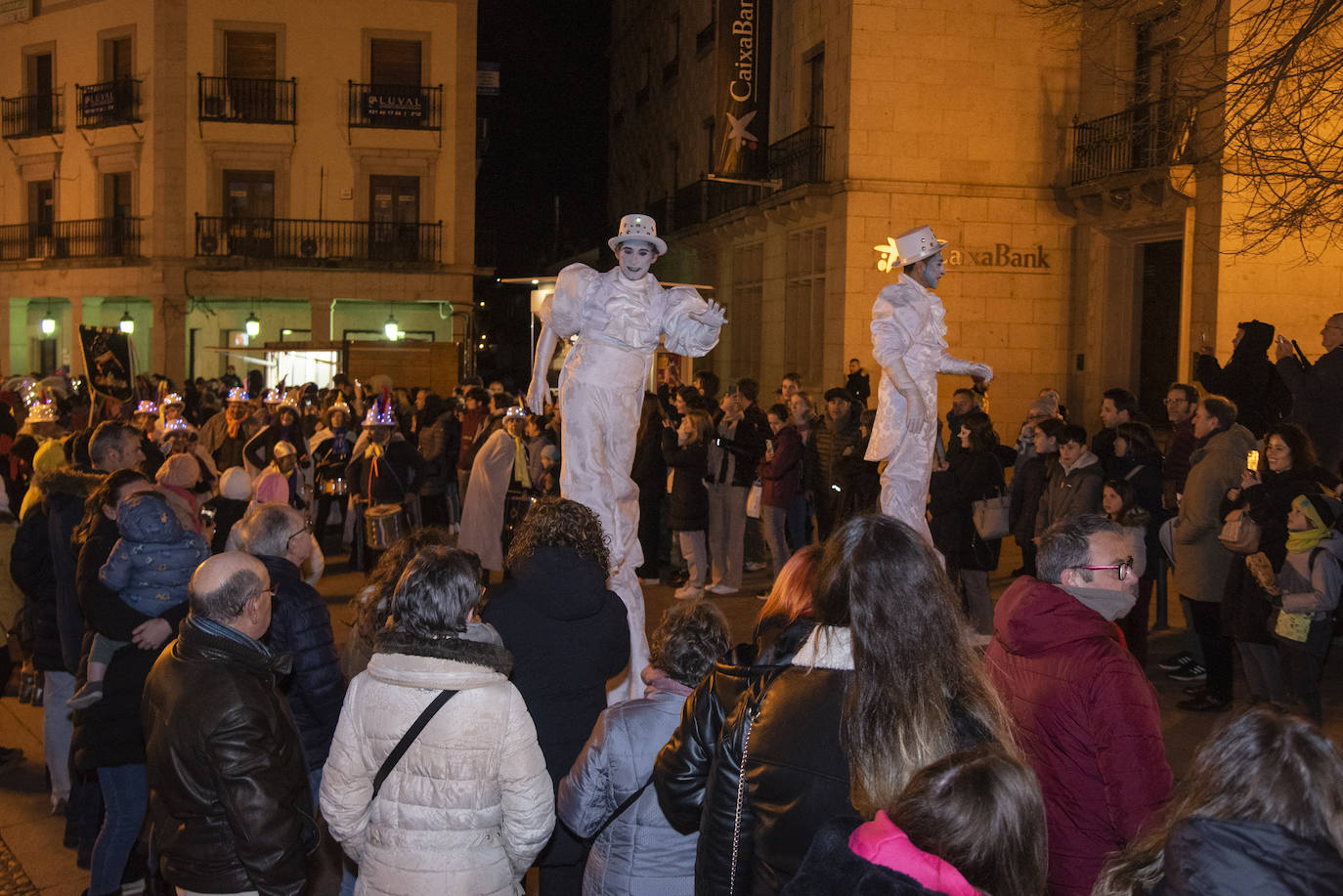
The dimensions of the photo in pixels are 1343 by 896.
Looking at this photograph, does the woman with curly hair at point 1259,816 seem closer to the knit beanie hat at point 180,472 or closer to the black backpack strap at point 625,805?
the black backpack strap at point 625,805

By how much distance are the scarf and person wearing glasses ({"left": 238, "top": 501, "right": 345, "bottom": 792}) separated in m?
5.19

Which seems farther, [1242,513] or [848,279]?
[848,279]

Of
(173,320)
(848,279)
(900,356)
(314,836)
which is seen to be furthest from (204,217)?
(314,836)

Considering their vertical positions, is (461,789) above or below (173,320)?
below

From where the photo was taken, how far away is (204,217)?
103ft

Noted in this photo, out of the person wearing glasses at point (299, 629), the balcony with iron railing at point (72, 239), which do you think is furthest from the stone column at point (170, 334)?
the person wearing glasses at point (299, 629)

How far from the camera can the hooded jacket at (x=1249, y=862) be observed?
2074 mm

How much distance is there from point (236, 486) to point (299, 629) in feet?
11.5

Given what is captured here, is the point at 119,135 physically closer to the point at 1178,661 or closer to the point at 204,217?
the point at 204,217

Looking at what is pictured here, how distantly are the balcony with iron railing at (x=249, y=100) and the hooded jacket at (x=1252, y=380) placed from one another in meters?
26.5

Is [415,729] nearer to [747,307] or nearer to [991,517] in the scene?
[991,517]

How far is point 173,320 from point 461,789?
31.2m

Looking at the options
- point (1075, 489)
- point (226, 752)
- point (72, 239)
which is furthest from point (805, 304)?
point (72, 239)

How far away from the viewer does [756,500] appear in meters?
11.5
